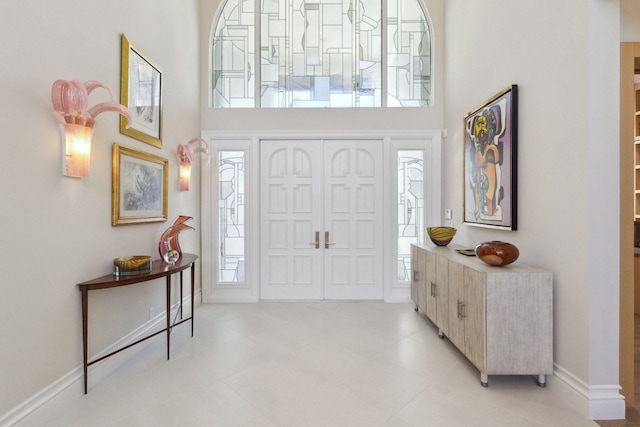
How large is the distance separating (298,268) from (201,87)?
3067mm

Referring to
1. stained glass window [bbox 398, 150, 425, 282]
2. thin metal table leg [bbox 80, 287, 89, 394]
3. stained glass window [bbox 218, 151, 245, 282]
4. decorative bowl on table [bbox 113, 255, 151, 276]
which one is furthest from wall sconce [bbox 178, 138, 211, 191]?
stained glass window [bbox 398, 150, 425, 282]

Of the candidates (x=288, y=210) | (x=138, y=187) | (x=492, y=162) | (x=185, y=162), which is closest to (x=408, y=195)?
(x=492, y=162)

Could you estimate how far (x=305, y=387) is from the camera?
2186mm

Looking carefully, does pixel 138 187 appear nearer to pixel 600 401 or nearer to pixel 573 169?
pixel 573 169

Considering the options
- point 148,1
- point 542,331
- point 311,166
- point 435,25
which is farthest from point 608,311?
point 148,1

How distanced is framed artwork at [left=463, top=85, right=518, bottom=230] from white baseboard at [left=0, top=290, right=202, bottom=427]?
3.68m

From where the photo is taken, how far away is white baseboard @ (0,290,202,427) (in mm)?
1705

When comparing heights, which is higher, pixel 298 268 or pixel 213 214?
pixel 213 214

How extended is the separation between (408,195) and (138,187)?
3.45 metres

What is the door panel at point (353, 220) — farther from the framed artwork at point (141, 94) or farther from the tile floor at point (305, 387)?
the framed artwork at point (141, 94)

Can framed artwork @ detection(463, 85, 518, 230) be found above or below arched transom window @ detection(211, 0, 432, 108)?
below

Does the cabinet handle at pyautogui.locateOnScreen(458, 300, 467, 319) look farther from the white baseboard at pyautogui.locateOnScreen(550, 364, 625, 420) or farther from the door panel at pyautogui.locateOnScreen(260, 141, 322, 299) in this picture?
the door panel at pyautogui.locateOnScreen(260, 141, 322, 299)

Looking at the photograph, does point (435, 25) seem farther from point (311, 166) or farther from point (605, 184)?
point (605, 184)

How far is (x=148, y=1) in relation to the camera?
116 inches
